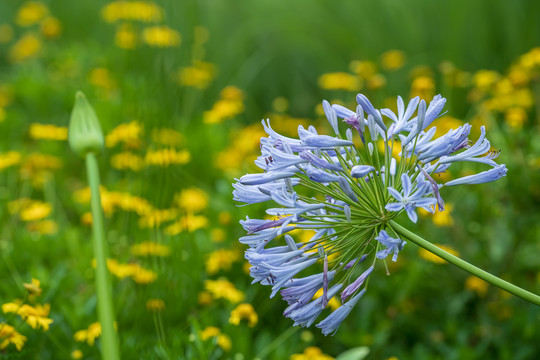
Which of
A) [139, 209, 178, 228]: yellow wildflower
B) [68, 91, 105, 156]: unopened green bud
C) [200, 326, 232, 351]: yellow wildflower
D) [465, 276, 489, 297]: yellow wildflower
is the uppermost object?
[68, 91, 105, 156]: unopened green bud

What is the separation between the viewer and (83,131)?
1120 mm

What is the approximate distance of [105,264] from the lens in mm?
1012

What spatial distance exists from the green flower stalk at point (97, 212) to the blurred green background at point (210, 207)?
0.21 metres

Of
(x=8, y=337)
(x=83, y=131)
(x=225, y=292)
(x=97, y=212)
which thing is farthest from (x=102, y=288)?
(x=225, y=292)

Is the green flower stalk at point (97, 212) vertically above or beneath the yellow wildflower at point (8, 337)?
above

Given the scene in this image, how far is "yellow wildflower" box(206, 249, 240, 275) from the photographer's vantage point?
2.36 meters

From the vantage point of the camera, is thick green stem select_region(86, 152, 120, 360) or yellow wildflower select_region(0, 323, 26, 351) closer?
thick green stem select_region(86, 152, 120, 360)

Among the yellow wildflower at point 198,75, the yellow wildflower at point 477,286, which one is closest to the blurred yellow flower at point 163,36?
the yellow wildflower at point 477,286

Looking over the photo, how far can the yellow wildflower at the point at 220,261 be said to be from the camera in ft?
7.73

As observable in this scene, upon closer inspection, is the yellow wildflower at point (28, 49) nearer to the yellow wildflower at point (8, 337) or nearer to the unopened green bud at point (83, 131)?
the yellow wildflower at point (8, 337)

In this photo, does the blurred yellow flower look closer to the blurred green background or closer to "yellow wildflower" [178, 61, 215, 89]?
the blurred green background

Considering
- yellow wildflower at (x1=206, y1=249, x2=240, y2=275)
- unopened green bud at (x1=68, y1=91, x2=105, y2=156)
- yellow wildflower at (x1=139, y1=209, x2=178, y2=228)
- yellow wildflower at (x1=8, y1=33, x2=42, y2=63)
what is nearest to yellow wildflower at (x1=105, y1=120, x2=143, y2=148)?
yellow wildflower at (x1=206, y1=249, x2=240, y2=275)

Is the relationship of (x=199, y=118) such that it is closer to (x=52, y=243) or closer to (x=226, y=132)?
(x=226, y=132)

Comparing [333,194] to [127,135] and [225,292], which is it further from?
[127,135]
